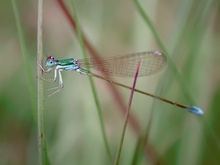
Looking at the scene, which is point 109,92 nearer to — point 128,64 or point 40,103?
point 128,64

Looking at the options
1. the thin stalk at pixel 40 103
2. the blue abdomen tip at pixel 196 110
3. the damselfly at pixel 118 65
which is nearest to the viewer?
the thin stalk at pixel 40 103

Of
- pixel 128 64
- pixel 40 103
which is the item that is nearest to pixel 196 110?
pixel 128 64

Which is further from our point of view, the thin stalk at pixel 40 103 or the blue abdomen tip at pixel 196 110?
the blue abdomen tip at pixel 196 110

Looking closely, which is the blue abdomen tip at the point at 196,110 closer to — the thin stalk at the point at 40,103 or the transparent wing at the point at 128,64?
the transparent wing at the point at 128,64

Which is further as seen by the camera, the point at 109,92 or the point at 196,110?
the point at 109,92

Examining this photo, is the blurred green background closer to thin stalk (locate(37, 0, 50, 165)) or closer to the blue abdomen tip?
the blue abdomen tip

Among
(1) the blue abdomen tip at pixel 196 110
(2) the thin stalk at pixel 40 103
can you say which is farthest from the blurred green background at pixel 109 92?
(2) the thin stalk at pixel 40 103

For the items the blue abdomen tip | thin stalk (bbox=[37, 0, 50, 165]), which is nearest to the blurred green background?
the blue abdomen tip
